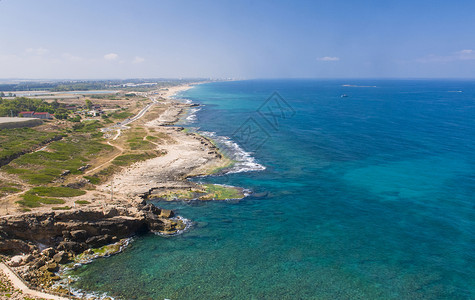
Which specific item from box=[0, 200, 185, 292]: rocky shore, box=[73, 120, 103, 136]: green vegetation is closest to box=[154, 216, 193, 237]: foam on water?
box=[0, 200, 185, 292]: rocky shore

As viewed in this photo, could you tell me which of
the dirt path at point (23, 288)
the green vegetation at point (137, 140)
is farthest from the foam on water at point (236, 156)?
the dirt path at point (23, 288)

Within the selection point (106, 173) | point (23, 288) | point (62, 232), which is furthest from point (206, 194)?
point (23, 288)

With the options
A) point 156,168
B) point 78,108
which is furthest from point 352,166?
point 78,108

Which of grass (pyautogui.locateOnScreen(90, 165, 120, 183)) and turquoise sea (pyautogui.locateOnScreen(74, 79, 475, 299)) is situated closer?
turquoise sea (pyautogui.locateOnScreen(74, 79, 475, 299))

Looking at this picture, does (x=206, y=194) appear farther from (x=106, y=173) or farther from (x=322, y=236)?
(x=106, y=173)

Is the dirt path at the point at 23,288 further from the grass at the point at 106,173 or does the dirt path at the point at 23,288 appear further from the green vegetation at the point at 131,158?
the green vegetation at the point at 131,158

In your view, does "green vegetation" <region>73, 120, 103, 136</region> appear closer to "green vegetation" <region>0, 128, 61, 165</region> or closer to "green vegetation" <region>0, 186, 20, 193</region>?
"green vegetation" <region>0, 128, 61, 165</region>

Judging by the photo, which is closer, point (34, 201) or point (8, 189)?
point (34, 201)
